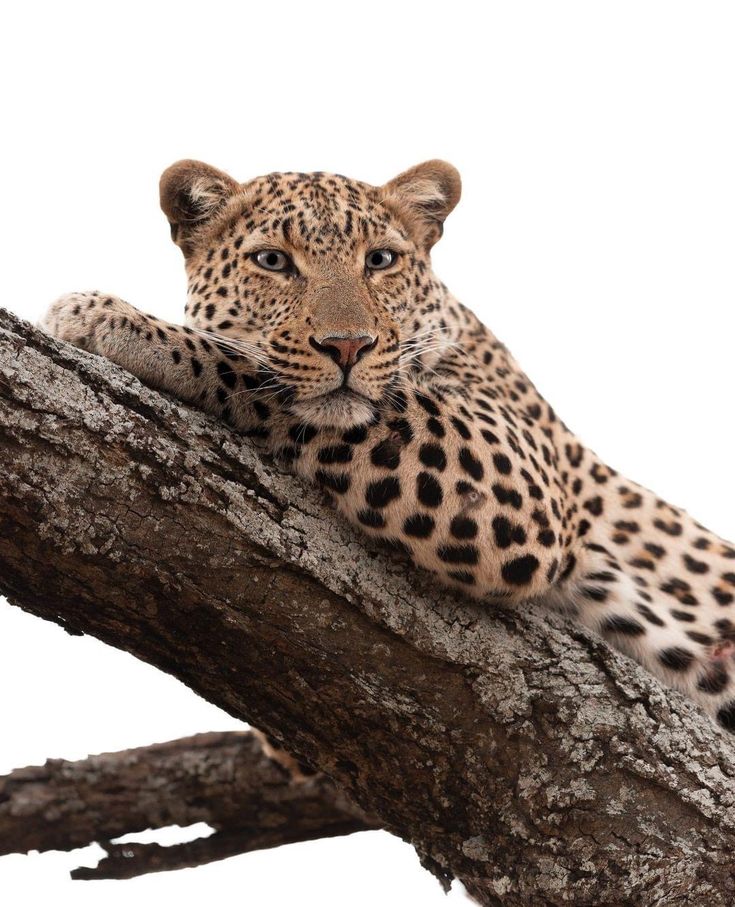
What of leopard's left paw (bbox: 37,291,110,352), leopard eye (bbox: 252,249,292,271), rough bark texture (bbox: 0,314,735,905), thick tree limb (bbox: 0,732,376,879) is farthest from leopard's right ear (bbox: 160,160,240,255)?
thick tree limb (bbox: 0,732,376,879)

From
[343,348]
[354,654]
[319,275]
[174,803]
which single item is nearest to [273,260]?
[319,275]

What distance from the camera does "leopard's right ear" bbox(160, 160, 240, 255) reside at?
5.05 meters

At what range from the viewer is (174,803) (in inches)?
235

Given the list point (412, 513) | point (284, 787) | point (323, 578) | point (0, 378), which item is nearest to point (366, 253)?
point (412, 513)

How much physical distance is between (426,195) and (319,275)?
923 millimetres

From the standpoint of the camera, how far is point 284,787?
6.00 meters

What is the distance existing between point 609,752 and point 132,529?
184 cm

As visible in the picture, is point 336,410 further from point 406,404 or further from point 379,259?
point 379,259

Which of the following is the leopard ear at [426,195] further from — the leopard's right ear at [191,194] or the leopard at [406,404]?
the leopard's right ear at [191,194]

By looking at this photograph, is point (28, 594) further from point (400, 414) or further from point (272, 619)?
point (400, 414)

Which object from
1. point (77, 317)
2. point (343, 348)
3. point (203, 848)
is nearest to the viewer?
point (77, 317)

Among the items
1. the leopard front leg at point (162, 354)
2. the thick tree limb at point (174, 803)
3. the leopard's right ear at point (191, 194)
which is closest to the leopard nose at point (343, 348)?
the leopard front leg at point (162, 354)

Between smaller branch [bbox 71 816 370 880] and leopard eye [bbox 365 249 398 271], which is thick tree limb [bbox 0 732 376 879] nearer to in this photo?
smaller branch [bbox 71 816 370 880]

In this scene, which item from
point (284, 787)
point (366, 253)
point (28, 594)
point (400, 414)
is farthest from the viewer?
point (284, 787)
